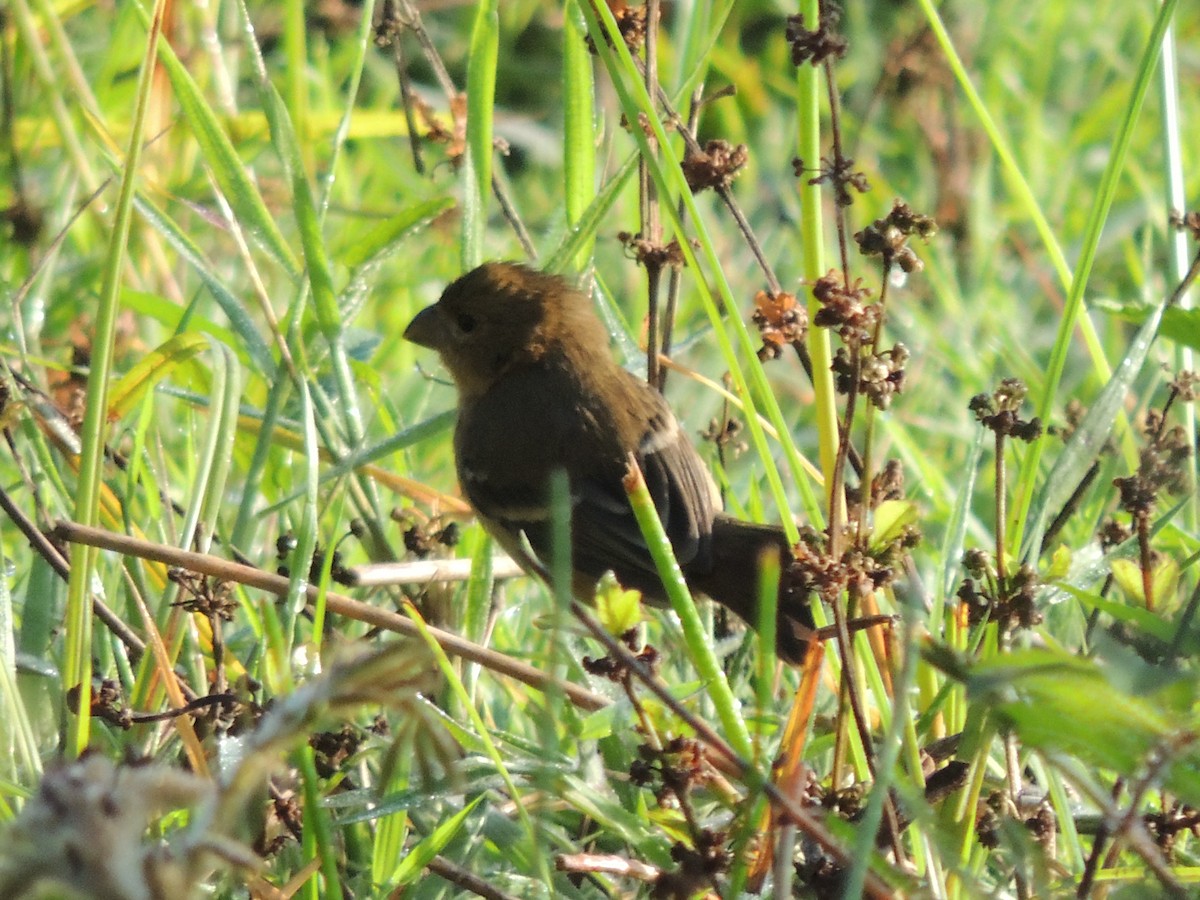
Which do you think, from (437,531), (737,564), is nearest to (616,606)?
(437,531)

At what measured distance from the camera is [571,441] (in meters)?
3.23

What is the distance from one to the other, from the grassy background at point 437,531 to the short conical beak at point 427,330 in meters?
0.24

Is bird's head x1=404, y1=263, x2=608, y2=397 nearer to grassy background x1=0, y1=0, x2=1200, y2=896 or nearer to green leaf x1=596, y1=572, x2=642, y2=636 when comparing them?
grassy background x1=0, y1=0, x2=1200, y2=896

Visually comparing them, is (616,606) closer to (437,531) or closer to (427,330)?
(437,531)

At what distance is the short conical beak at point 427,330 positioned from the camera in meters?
3.44

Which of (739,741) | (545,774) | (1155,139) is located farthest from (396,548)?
(1155,139)

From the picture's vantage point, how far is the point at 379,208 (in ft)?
14.9

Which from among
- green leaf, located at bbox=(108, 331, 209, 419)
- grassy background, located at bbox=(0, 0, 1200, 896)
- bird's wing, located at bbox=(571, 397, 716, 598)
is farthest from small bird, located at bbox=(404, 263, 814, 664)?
green leaf, located at bbox=(108, 331, 209, 419)

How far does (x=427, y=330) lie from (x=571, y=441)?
0.46 meters

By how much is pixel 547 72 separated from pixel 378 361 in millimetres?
2734

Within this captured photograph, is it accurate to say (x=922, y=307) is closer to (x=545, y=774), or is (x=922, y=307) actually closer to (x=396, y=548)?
(x=396, y=548)

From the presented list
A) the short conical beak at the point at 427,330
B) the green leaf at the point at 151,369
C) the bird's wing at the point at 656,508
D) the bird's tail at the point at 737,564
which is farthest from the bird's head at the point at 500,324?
the green leaf at the point at 151,369

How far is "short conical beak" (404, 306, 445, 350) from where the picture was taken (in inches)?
135

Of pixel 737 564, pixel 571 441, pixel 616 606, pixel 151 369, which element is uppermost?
pixel 151 369
